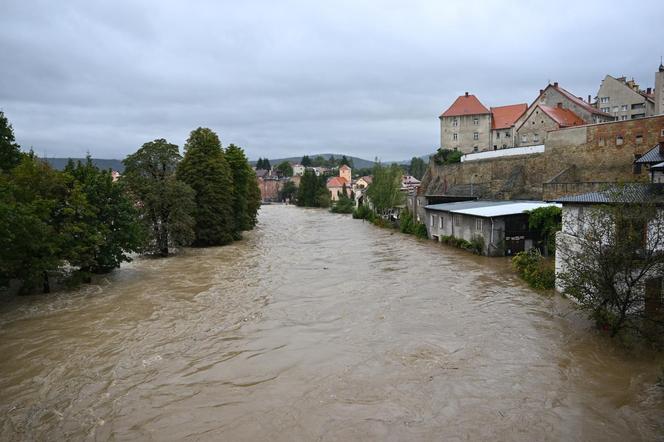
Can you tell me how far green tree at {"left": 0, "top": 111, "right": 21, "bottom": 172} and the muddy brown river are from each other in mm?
12539

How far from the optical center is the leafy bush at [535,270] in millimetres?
16938

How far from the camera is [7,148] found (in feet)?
86.5

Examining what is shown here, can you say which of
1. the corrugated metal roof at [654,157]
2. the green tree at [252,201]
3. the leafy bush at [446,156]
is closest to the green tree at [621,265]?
the corrugated metal roof at [654,157]

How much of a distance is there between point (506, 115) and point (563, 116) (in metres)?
11.3

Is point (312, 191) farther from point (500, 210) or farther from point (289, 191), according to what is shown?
point (500, 210)

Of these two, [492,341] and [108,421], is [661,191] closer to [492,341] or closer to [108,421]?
[492,341]

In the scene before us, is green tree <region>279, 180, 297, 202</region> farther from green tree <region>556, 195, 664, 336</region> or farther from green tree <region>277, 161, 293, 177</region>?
green tree <region>556, 195, 664, 336</region>

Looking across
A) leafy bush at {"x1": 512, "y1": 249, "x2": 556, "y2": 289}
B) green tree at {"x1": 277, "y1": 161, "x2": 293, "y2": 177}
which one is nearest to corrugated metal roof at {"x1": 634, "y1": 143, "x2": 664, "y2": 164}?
leafy bush at {"x1": 512, "y1": 249, "x2": 556, "y2": 289}

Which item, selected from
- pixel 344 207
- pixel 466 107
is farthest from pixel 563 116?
pixel 344 207

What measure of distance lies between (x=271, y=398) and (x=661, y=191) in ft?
37.0

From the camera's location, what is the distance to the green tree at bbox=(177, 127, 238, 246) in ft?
106

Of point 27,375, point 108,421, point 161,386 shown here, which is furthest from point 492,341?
point 27,375

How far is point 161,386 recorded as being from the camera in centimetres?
948

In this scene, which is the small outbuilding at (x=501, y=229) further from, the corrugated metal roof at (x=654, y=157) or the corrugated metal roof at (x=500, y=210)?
the corrugated metal roof at (x=654, y=157)
